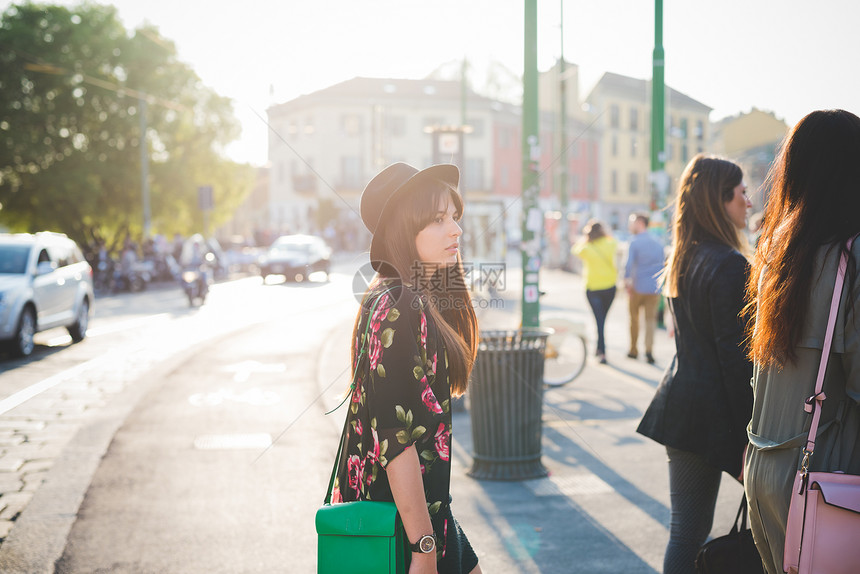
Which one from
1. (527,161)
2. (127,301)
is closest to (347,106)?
(127,301)

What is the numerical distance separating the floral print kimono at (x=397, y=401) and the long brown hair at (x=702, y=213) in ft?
4.57

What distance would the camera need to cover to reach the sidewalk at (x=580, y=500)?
14.2 ft

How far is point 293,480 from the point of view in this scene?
5781mm

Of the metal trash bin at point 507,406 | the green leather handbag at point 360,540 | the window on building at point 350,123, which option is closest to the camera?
the green leather handbag at point 360,540

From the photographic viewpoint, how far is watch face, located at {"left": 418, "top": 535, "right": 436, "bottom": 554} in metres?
2.03

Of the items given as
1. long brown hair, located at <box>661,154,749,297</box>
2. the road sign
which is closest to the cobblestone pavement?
long brown hair, located at <box>661,154,749,297</box>

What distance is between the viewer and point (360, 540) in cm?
199

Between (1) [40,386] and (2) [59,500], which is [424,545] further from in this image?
(1) [40,386]

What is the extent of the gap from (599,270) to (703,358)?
7.98m

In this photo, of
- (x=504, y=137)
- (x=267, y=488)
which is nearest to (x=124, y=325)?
(x=267, y=488)

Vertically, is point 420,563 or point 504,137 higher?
point 504,137

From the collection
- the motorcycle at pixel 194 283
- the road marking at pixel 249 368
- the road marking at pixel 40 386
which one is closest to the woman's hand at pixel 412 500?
the road marking at pixel 40 386

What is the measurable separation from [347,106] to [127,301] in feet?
123

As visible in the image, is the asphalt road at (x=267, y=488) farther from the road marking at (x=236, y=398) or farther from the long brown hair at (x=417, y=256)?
the long brown hair at (x=417, y=256)
